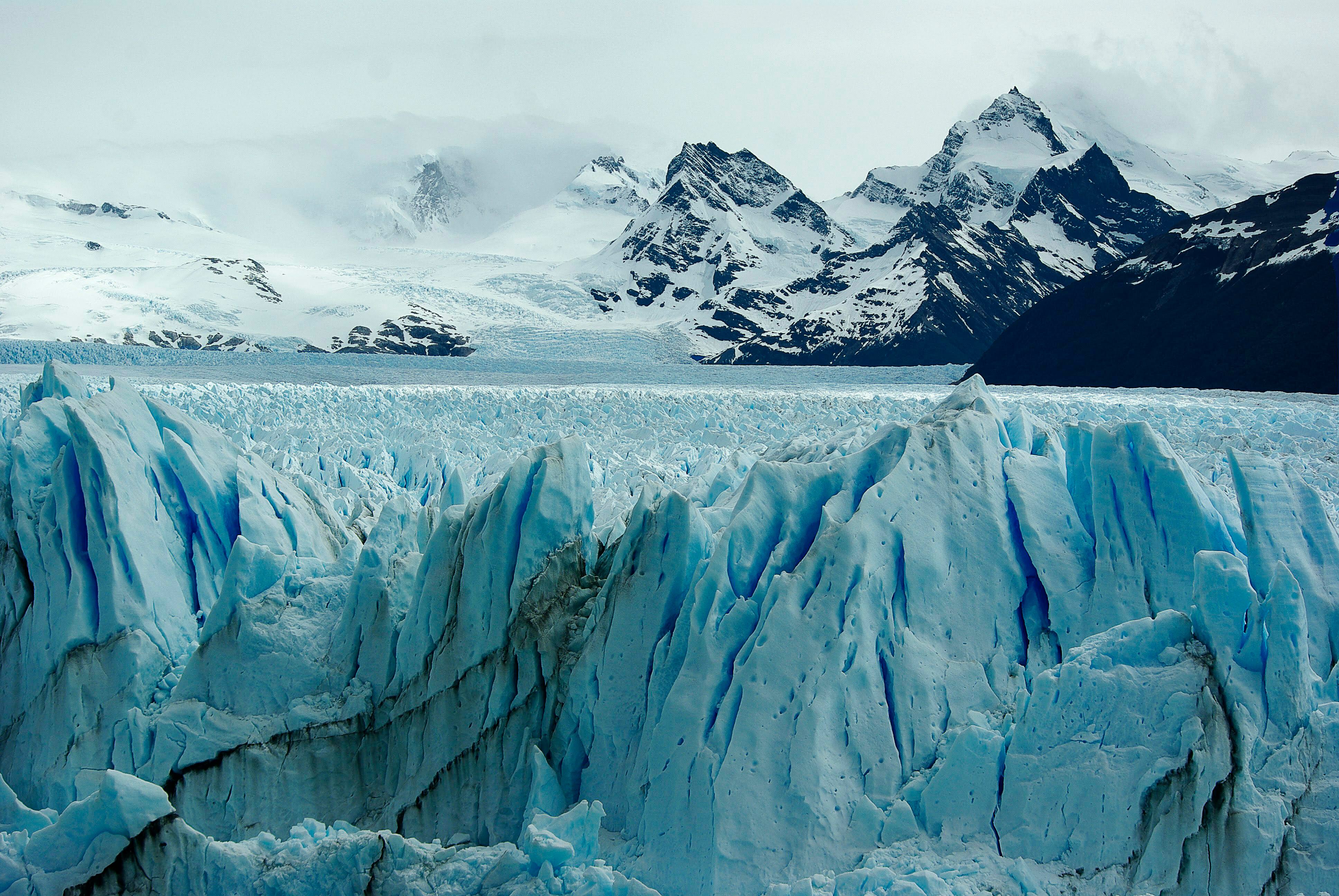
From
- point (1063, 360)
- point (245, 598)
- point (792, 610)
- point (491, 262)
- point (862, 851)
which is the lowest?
point (862, 851)

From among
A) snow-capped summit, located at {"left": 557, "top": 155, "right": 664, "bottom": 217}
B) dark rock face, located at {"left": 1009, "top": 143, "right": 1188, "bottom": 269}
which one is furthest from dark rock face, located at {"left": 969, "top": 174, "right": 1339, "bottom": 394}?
snow-capped summit, located at {"left": 557, "top": 155, "right": 664, "bottom": 217}

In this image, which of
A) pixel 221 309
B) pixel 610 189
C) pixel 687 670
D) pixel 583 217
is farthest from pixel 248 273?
pixel 610 189

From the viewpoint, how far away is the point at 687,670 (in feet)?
21.0

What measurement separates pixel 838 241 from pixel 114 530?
9381 centimetres

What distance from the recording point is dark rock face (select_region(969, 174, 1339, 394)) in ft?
80.4

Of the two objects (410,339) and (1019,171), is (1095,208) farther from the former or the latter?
(410,339)

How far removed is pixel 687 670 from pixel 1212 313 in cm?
2644

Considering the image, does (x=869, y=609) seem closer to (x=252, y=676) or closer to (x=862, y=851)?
(x=862, y=851)

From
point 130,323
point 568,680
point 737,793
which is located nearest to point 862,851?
point 737,793

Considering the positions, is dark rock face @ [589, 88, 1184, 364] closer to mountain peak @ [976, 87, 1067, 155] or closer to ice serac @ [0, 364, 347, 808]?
mountain peak @ [976, 87, 1067, 155]

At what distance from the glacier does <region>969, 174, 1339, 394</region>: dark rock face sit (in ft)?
57.3

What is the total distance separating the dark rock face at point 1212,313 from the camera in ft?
80.4

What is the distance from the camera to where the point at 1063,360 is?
3195cm

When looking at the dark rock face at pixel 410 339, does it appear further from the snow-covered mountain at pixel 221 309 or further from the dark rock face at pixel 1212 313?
the dark rock face at pixel 1212 313
